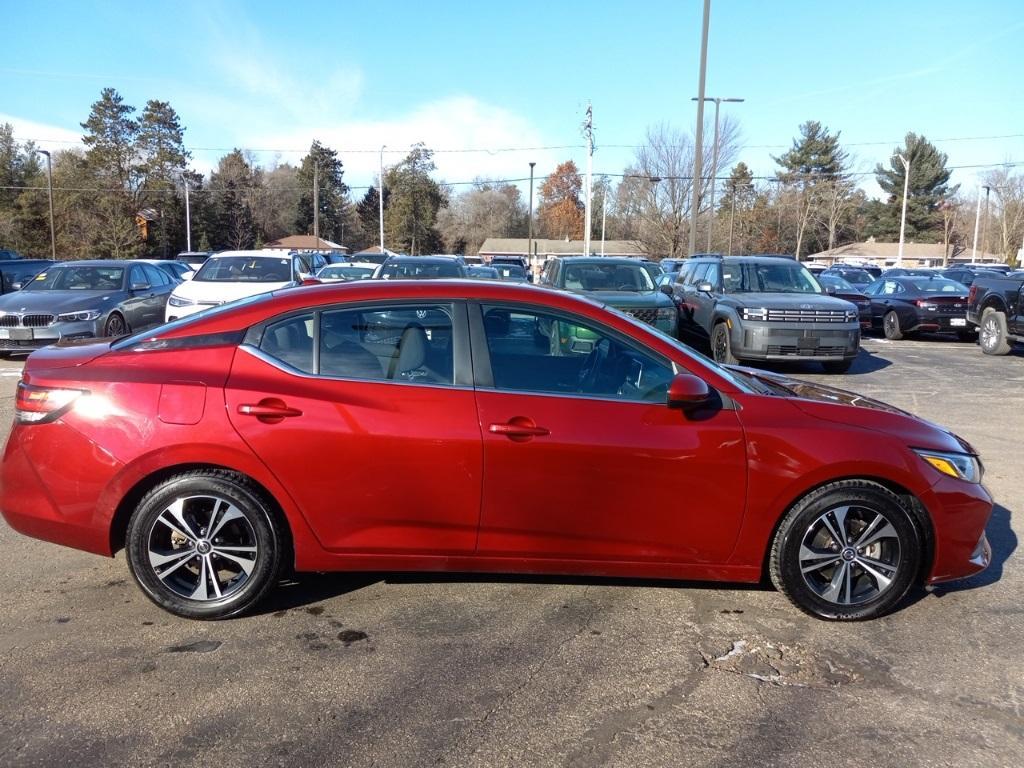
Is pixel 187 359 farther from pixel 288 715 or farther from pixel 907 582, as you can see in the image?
pixel 907 582

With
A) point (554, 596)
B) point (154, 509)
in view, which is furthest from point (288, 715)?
point (554, 596)

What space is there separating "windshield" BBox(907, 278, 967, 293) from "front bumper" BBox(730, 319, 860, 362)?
25.7 feet

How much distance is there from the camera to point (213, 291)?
1260 cm

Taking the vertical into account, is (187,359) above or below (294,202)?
below

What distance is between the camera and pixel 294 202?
8606 cm

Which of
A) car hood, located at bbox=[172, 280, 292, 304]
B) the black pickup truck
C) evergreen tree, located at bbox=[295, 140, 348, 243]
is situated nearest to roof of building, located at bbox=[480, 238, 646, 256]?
evergreen tree, located at bbox=[295, 140, 348, 243]

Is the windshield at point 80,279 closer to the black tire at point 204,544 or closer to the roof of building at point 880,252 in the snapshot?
the black tire at point 204,544

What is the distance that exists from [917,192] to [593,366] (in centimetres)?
9082

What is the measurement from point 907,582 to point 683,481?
4.17ft

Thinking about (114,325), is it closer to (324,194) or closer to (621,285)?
(621,285)

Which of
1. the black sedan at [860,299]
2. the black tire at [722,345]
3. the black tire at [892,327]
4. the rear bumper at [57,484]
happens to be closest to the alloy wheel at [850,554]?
the rear bumper at [57,484]

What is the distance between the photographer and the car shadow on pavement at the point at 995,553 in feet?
14.0

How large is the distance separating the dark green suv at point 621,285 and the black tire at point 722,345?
680mm

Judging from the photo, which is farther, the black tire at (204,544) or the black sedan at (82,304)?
the black sedan at (82,304)
